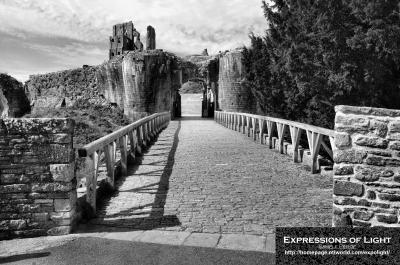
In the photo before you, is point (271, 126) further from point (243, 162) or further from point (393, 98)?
point (393, 98)

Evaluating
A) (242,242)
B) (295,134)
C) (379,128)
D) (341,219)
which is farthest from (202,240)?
(295,134)

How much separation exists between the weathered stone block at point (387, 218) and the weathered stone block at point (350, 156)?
60 centimetres

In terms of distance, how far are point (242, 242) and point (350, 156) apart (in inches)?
60.2

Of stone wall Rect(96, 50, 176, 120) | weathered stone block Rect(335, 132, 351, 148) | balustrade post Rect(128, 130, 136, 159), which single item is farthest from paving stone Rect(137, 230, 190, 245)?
stone wall Rect(96, 50, 176, 120)

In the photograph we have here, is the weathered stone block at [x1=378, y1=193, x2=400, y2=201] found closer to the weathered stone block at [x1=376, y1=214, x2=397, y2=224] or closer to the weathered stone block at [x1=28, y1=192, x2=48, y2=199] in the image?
the weathered stone block at [x1=376, y1=214, x2=397, y2=224]

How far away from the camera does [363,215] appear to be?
3754mm

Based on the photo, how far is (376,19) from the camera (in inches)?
271

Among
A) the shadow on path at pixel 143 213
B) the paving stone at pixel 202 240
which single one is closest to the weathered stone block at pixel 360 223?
the paving stone at pixel 202 240

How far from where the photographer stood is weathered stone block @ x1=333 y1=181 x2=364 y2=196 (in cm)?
378

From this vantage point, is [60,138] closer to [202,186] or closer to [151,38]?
[202,186]

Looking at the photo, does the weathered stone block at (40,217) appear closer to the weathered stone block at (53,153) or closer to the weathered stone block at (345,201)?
the weathered stone block at (53,153)

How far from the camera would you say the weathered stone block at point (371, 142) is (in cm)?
368

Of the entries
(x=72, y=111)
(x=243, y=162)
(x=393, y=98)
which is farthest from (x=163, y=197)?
(x=72, y=111)

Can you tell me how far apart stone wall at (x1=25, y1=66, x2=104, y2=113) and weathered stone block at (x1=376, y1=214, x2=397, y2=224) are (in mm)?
34490
